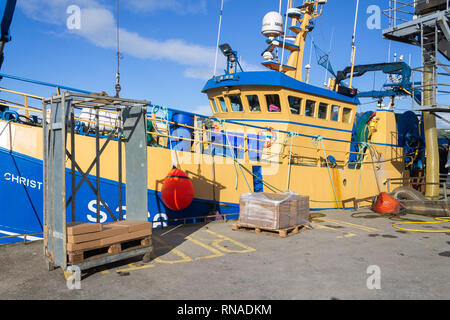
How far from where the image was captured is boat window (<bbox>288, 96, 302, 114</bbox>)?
1108 centimetres

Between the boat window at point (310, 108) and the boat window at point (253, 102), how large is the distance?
1.74m

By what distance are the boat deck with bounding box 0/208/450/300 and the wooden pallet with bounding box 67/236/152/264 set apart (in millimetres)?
271

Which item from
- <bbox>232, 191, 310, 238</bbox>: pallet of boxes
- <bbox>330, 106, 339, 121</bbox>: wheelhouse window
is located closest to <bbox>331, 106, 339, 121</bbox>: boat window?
<bbox>330, 106, 339, 121</bbox>: wheelhouse window

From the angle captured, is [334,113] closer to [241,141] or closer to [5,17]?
[241,141]

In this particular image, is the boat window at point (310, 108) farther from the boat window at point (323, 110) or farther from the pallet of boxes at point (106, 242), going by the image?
the pallet of boxes at point (106, 242)

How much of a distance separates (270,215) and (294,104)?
195 inches

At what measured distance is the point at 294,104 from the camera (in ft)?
36.9

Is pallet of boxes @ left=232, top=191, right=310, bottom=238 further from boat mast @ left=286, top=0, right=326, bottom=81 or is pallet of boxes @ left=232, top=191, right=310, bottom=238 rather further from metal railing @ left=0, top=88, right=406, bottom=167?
boat mast @ left=286, top=0, right=326, bottom=81

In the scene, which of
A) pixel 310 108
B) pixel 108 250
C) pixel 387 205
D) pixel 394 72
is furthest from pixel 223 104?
pixel 394 72

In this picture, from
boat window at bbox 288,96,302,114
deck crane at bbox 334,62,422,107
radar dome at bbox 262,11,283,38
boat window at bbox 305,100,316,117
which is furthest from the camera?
deck crane at bbox 334,62,422,107

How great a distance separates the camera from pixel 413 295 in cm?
434
